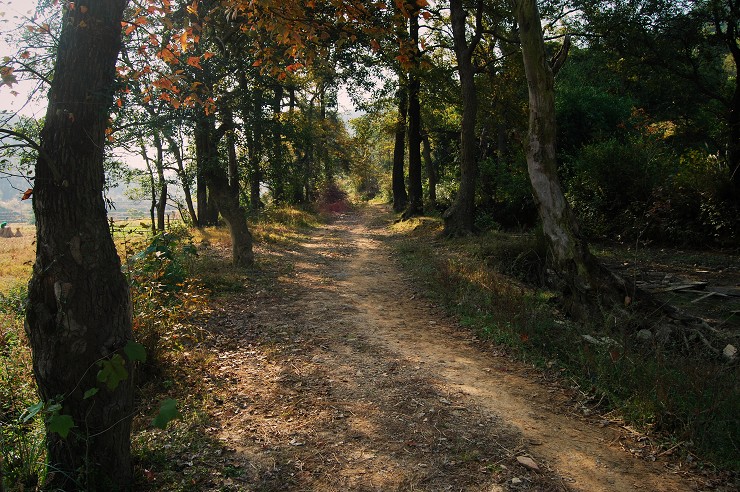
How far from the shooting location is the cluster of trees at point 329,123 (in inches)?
116

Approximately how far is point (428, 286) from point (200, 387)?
5.10 metres

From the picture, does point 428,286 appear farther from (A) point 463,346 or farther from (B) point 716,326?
(B) point 716,326

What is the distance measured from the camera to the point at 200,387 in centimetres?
501

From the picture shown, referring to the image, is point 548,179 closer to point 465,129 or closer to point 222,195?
point 222,195

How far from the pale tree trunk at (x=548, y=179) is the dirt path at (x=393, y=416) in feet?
6.61

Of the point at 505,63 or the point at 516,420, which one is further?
the point at 505,63

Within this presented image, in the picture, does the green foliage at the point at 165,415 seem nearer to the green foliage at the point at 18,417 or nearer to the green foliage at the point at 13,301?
the green foliage at the point at 18,417

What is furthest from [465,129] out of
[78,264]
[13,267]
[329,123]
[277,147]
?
[329,123]

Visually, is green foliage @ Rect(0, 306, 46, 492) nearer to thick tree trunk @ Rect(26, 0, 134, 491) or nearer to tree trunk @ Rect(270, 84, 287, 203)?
thick tree trunk @ Rect(26, 0, 134, 491)

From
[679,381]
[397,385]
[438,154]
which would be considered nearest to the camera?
[679,381]

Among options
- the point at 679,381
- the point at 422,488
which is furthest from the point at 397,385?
the point at 679,381

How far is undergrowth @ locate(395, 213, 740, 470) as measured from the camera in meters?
3.78

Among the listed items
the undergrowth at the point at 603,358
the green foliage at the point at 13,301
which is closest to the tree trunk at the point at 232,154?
the green foliage at the point at 13,301

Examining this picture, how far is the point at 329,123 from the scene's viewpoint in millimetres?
29578
